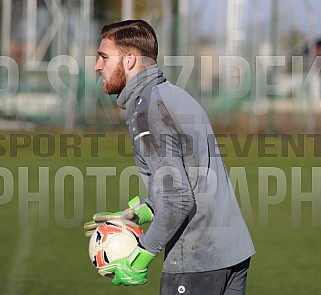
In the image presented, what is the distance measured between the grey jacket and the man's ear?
0.06 m

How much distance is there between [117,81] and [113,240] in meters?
0.79

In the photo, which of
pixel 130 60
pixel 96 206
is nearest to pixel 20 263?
pixel 96 206

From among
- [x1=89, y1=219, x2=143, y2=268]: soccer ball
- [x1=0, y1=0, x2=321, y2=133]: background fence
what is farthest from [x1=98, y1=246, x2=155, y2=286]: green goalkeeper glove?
[x1=0, y1=0, x2=321, y2=133]: background fence

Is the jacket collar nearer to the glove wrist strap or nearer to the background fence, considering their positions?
the glove wrist strap

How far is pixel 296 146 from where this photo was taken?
2733 cm

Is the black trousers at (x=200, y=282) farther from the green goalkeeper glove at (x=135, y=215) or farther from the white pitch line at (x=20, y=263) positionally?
the white pitch line at (x=20, y=263)

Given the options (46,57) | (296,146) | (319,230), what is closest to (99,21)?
(46,57)

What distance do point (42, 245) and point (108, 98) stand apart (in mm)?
19693

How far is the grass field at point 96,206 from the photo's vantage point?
917cm

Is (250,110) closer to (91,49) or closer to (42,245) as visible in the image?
(91,49)

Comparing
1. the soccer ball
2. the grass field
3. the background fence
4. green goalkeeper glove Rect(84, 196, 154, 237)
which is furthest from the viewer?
the background fence

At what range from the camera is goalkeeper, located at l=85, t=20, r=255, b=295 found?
4.28 metres

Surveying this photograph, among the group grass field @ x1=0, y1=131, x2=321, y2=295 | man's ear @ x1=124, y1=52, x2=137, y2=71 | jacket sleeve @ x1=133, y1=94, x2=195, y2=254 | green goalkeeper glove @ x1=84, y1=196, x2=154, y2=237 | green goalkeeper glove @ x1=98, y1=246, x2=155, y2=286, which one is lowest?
grass field @ x1=0, y1=131, x2=321, y2=295

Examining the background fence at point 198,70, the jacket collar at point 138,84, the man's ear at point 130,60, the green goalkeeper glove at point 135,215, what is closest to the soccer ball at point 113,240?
the green goalkeeper glove at point 135,215
